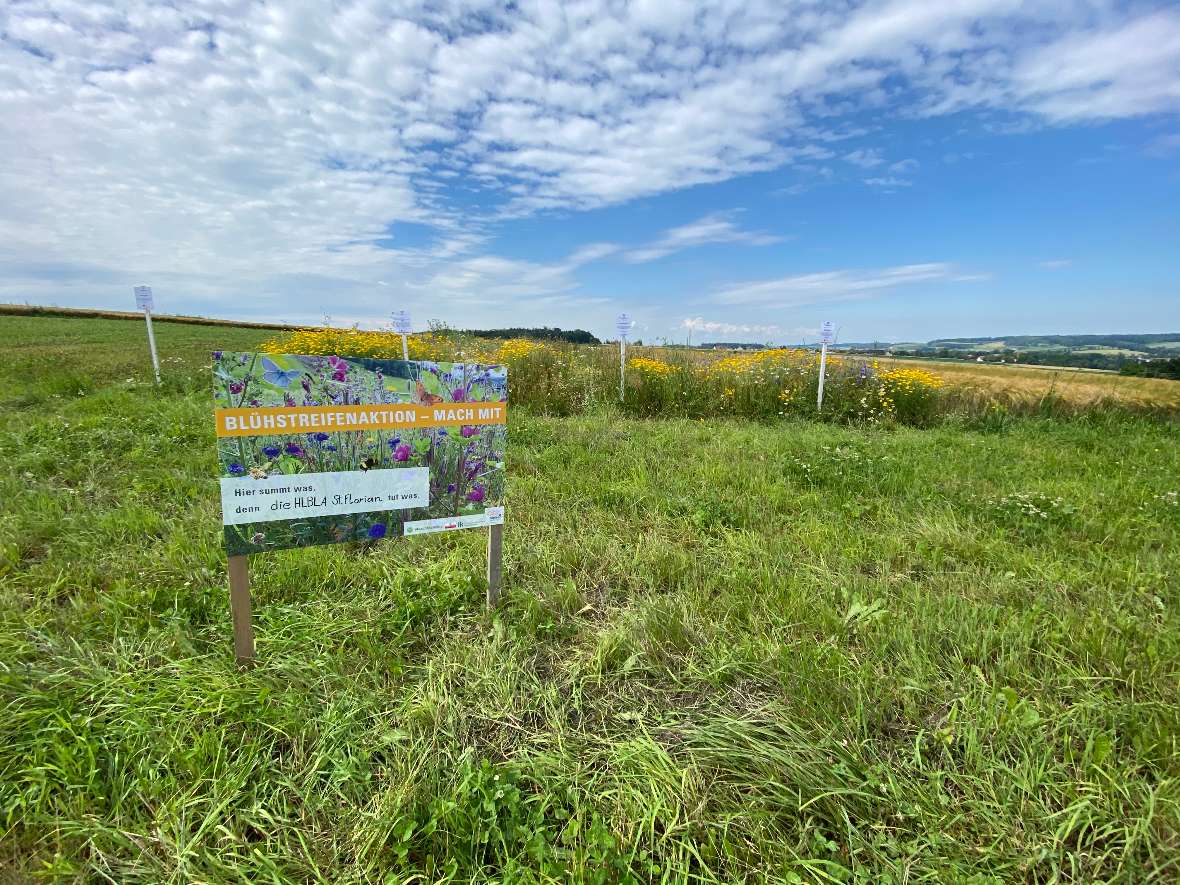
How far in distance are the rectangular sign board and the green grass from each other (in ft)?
1.72

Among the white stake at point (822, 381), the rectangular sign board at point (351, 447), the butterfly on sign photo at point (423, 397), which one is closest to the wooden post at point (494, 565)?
the rectangular sign board at point (351, 447)

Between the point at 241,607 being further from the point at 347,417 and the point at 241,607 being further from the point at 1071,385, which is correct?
the point at 1071,385

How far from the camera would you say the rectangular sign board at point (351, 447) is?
1.87 meters

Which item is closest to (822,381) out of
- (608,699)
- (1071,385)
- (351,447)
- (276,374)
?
(1071,385)

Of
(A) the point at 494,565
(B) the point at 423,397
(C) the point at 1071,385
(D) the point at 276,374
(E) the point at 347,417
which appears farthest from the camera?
(C) the point at 1071,385

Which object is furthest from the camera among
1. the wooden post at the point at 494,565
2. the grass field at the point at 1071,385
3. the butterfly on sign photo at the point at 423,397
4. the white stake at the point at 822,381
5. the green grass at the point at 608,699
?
the grass field at the point at 1071,385

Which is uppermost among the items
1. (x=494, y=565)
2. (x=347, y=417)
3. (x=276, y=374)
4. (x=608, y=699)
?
(x=276, y=374)

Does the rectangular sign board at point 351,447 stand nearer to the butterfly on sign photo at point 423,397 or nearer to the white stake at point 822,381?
the butterfly on sign photo at point 423,397

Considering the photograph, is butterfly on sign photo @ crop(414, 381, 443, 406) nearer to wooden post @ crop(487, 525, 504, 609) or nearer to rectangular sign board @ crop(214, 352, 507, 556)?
rectangular sign board @ crop(214, 352, 507, 556)

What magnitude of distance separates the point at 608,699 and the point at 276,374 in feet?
6.07

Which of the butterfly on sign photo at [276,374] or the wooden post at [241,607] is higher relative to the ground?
the butterfly on sign photo at [276,374]

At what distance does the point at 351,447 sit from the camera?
2.09 meters

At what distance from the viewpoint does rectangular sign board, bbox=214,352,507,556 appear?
187cm

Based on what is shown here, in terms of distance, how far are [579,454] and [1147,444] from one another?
6824 millimetres
